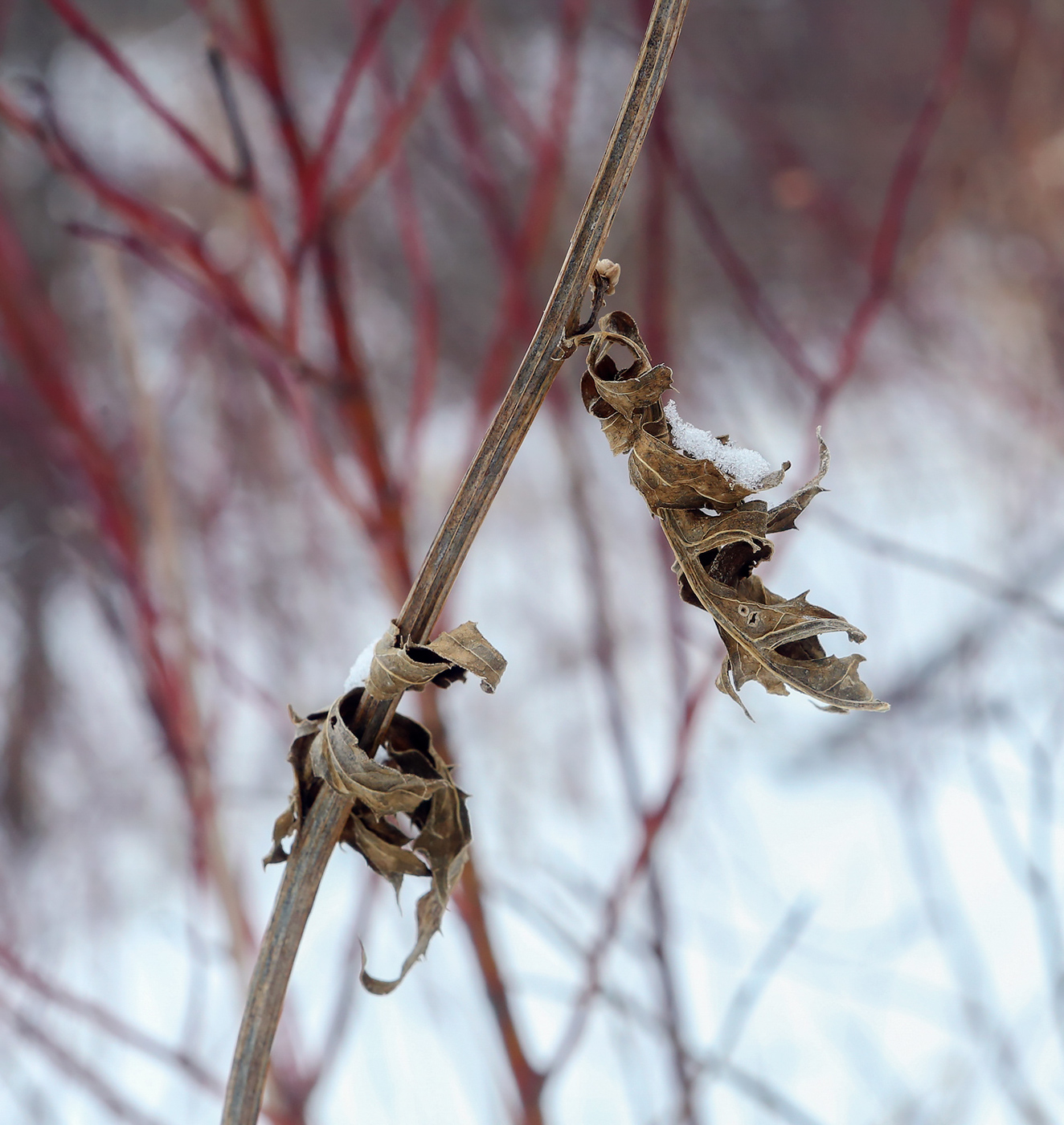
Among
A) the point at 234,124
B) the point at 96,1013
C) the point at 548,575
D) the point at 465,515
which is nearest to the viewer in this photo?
the point at 465,515

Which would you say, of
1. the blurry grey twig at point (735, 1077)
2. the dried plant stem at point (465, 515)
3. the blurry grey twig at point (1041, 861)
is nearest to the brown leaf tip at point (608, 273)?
the dried plant stem at point (465, 515)

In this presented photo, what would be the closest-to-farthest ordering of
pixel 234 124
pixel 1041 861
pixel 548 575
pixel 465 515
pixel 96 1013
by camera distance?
pixel 465 515
pixel 234 124
pixel 96 1013
pixel 1041 861
pixel 548 575

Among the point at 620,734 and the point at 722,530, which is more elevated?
the point at 620,734

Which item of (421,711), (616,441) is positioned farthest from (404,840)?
(421,711)

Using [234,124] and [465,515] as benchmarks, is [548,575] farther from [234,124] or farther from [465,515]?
[465,515]

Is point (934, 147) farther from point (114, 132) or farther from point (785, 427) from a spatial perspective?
point (114, 132)

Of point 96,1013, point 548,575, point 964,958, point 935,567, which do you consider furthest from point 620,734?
point 548,575

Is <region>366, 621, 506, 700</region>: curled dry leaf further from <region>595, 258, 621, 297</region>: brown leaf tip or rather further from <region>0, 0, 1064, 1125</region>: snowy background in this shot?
<region>0, 0, 1064, 1125</region>: snowy background
